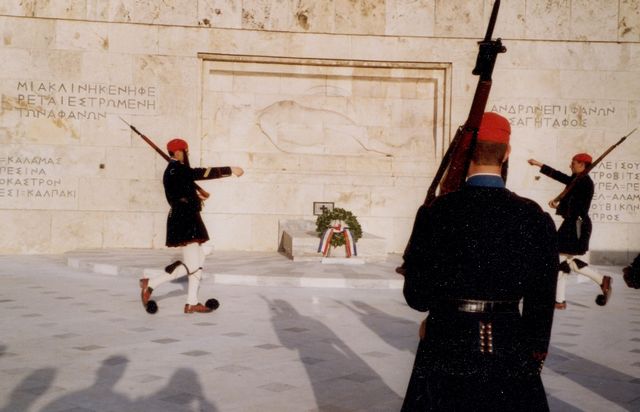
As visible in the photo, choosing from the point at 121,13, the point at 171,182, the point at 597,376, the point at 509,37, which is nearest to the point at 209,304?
the point at 171,182

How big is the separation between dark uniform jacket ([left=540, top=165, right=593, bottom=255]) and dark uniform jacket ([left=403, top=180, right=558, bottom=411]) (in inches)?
266

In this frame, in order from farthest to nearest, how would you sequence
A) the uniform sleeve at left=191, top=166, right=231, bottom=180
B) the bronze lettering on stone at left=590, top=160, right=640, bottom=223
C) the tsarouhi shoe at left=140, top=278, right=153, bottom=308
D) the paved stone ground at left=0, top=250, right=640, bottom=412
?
the bronze lettering on stone at left=590, top=160, right=640, bottom=223
the tsarouhi shoe at left=140, top=278, right=153, bottom=308
the uniform sleeve at left=191, top=166, right=231, bottom=180
the paved stone ground at left=0, top=250, right=640, bottom=412

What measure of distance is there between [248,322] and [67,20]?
11.1m

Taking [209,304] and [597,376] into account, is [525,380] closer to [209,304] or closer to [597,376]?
[597,376]

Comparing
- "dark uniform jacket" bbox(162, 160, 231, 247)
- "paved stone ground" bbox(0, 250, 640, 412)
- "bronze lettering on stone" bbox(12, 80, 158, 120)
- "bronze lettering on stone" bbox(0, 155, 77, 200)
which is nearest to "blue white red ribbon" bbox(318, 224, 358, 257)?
"paved stone ground" bbox(0, 250, 640, 412)

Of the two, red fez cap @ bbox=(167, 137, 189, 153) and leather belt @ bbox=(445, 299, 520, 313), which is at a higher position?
red fez cap @ bbox=(167, 137, 189, 153)

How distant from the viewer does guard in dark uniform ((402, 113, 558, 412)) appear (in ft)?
8.35

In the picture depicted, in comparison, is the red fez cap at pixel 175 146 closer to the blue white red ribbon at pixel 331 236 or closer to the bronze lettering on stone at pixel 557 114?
the blue white red ribbon at pixel 331 236

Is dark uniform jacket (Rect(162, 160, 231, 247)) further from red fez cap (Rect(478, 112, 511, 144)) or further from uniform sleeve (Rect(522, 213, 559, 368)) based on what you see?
uniform sleeve (Rect(522, 213, 559, 368))

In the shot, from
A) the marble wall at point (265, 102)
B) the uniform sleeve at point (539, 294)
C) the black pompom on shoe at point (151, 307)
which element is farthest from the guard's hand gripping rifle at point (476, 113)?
the marble wall at point (265, 102)

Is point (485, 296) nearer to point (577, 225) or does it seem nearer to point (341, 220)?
point (577, 225)

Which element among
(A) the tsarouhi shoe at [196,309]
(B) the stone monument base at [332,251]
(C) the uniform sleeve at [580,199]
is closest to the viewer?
(A) the tsarouhi shoe at [196,309]

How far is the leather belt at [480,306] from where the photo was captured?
2.58m

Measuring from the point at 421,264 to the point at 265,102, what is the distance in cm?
1475
